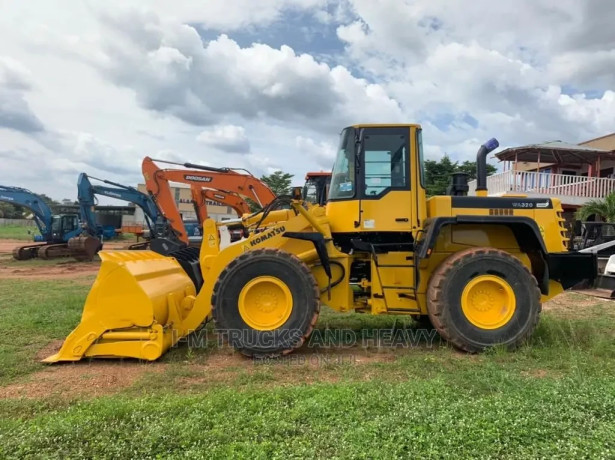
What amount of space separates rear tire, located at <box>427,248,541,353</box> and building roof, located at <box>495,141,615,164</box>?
50.4 feet

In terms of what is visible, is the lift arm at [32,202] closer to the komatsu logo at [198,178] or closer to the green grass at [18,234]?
the komatsu logo at [198,178]

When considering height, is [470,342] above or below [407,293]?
below

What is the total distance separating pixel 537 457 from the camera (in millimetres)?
3096

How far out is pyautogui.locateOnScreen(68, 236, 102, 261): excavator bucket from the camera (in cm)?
1997

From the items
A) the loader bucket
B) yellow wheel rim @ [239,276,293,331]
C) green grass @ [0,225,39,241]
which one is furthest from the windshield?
green grass @ [0,225,39,241]

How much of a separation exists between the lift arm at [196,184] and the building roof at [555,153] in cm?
1187

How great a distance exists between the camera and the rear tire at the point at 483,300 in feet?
18.8

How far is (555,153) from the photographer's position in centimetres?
2056

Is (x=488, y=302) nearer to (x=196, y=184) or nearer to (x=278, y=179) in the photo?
(x=196, y=184)

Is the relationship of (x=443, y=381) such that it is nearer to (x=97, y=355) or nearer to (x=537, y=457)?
(x=537, y=457)

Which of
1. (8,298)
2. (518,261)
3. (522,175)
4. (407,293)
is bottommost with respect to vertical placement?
(8,298)

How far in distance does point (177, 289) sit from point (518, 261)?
14.4 feet

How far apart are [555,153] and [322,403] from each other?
20.4m

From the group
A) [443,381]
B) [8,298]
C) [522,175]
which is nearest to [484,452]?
[443,381]
